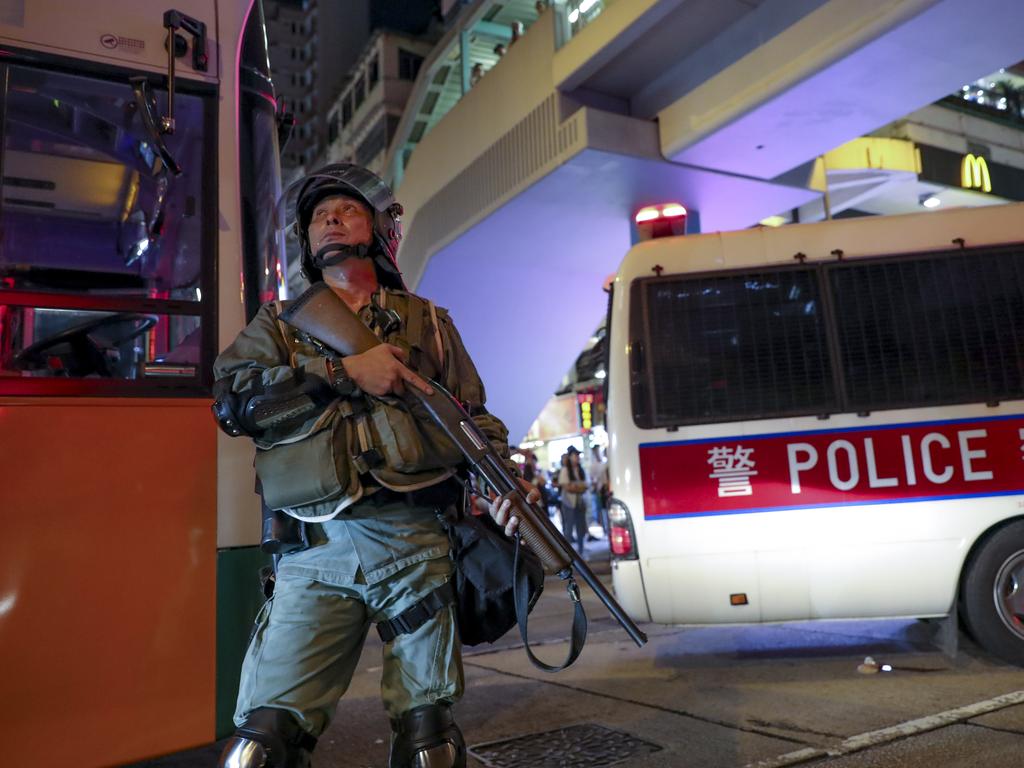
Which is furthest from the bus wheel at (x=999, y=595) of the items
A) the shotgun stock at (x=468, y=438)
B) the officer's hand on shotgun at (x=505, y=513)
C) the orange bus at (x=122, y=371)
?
the orange bus at (x=122, y=371)

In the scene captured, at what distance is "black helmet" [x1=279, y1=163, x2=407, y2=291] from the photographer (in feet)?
7.63

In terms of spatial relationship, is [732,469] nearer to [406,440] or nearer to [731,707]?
[731,707]

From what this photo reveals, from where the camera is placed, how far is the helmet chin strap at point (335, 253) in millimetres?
2268

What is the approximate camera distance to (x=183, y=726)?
266 cm

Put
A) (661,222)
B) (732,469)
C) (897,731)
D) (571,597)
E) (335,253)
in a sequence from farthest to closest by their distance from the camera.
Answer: (661,222)
(732,469)
(897,731)
(335,253)
(571,597)

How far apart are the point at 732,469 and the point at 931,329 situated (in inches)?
55.3

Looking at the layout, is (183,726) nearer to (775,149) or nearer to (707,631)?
(707,631)

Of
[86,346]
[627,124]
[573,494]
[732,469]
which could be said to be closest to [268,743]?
[86,346]

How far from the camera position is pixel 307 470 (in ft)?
6.32

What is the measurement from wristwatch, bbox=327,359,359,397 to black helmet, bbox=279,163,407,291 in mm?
388

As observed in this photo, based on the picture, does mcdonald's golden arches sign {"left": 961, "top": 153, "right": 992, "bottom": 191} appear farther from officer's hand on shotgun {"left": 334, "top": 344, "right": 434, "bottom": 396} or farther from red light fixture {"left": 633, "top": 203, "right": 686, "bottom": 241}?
officer's hand on shotgun {"left": 334, "top": 344, "right": 434, "bottom": 396}

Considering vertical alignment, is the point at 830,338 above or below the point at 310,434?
above

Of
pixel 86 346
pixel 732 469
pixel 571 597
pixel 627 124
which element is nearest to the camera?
pixel 571 597

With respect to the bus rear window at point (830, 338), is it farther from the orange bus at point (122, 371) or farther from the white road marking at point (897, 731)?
the orange bus at point (122, 371)
